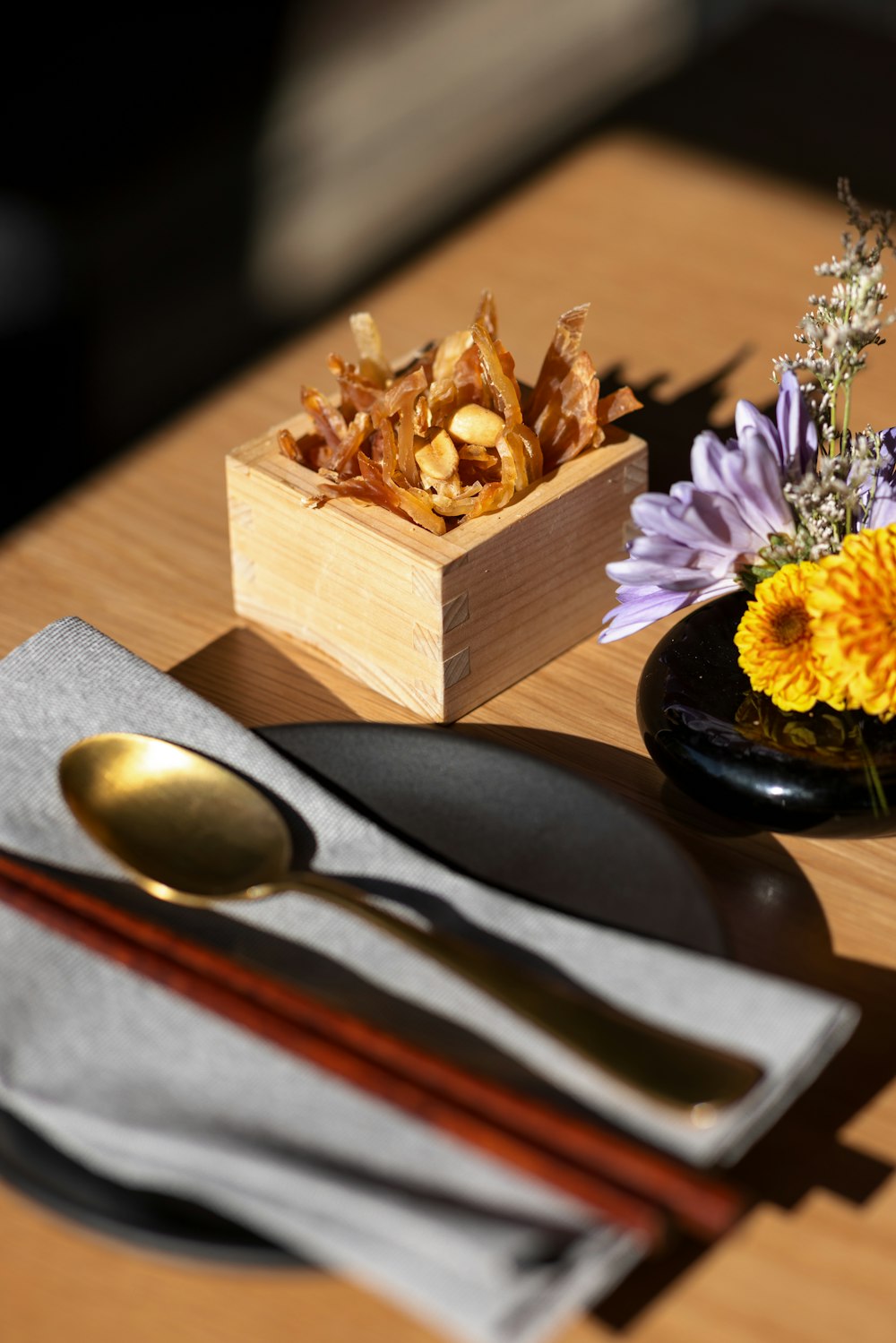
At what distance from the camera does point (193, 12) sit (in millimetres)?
2709

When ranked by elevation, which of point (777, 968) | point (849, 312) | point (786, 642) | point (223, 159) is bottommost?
point (223, 159)

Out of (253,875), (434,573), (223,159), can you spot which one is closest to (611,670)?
(434,573)

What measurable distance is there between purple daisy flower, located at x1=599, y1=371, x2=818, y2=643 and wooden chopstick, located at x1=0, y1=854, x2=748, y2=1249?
23 cm

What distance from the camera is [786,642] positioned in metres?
0.64

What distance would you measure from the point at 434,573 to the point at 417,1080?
10.2 inches

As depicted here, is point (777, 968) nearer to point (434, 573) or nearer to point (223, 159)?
point (434, 573)

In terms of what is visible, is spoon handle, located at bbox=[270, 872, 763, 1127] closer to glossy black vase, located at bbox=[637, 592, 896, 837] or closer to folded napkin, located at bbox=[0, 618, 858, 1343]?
folded napkin, located at bbox=[0, 618, 858, 1343]

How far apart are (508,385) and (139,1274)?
1.38 ft

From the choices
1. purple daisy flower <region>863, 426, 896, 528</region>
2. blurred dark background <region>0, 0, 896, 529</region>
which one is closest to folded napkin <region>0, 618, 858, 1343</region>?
purple daisy flower <region>863, 426, 896, 528</region>

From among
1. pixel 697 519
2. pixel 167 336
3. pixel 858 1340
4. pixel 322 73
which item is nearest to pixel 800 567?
pixel 697 519

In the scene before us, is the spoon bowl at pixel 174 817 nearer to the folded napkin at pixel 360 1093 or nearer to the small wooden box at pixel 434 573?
the folded napkin at pixel 360 1093

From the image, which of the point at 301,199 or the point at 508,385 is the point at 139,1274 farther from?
the point at 301,199

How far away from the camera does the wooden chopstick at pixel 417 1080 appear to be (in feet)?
1.51

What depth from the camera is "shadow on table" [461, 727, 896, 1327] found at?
54cm
